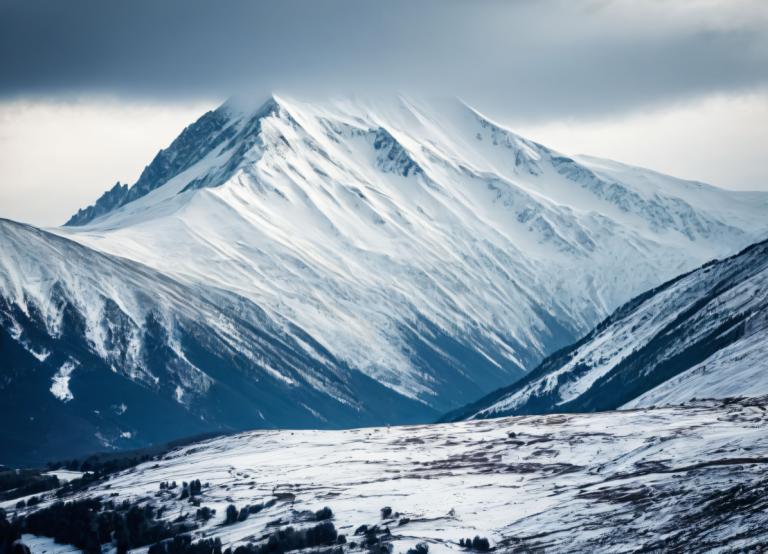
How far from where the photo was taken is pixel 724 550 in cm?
15688

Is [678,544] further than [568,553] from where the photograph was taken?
No

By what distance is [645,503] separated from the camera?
19288 cm

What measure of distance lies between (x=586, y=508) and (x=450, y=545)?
20264 millimetres

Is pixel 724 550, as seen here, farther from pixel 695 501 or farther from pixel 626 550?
pixel 695 501

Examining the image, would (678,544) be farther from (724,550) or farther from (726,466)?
(726,466)

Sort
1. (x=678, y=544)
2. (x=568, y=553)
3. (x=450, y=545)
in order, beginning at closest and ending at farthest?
1. (x=678, y=544)
2. (x=568, y=553)
3. (x=450, y=545)

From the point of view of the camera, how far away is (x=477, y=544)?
189250 mm

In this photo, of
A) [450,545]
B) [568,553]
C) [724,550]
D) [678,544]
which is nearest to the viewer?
[724,550]

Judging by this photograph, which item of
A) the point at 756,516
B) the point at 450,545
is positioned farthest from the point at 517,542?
the point at 756,516

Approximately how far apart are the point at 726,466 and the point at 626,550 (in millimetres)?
34517

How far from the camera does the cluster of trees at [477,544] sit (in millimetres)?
187875

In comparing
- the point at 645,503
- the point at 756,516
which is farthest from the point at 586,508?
the point at 756,516

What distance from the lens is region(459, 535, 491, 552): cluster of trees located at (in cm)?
18788

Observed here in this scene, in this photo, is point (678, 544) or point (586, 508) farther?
point (586, 508)
